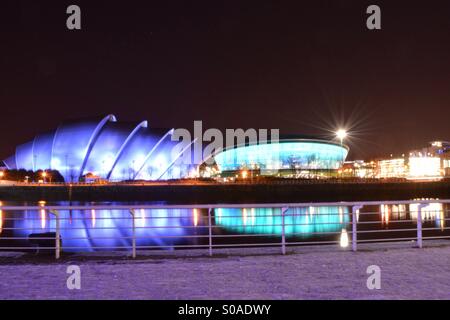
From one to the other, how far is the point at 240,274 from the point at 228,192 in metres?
48.3

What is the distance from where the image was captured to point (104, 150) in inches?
2594

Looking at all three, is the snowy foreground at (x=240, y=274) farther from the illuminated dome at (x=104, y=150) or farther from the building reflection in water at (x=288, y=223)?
the illuminated dome at (x=104, y=150)

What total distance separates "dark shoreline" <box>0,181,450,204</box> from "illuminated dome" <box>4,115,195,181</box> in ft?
33.1

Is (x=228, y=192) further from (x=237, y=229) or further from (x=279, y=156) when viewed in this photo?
(x=279, y=156)

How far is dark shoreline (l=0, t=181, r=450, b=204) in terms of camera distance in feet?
176

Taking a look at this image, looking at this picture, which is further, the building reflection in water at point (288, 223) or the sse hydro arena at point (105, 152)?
the sse hydro arena at point (105, 152)

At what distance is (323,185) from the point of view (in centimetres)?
5597

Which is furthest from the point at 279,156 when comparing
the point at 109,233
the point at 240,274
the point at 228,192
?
the point at 240,274

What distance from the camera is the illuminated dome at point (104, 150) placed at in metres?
65.7

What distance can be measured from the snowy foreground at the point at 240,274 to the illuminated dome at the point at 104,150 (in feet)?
192

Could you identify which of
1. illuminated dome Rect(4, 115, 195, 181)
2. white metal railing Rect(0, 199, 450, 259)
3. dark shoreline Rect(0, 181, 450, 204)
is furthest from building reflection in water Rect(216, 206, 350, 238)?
illuminated dome Rect(4, 115, 195, 181)

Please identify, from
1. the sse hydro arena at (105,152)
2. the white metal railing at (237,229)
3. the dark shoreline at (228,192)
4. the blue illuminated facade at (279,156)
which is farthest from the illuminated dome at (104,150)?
the white metal railing at (237,229)
